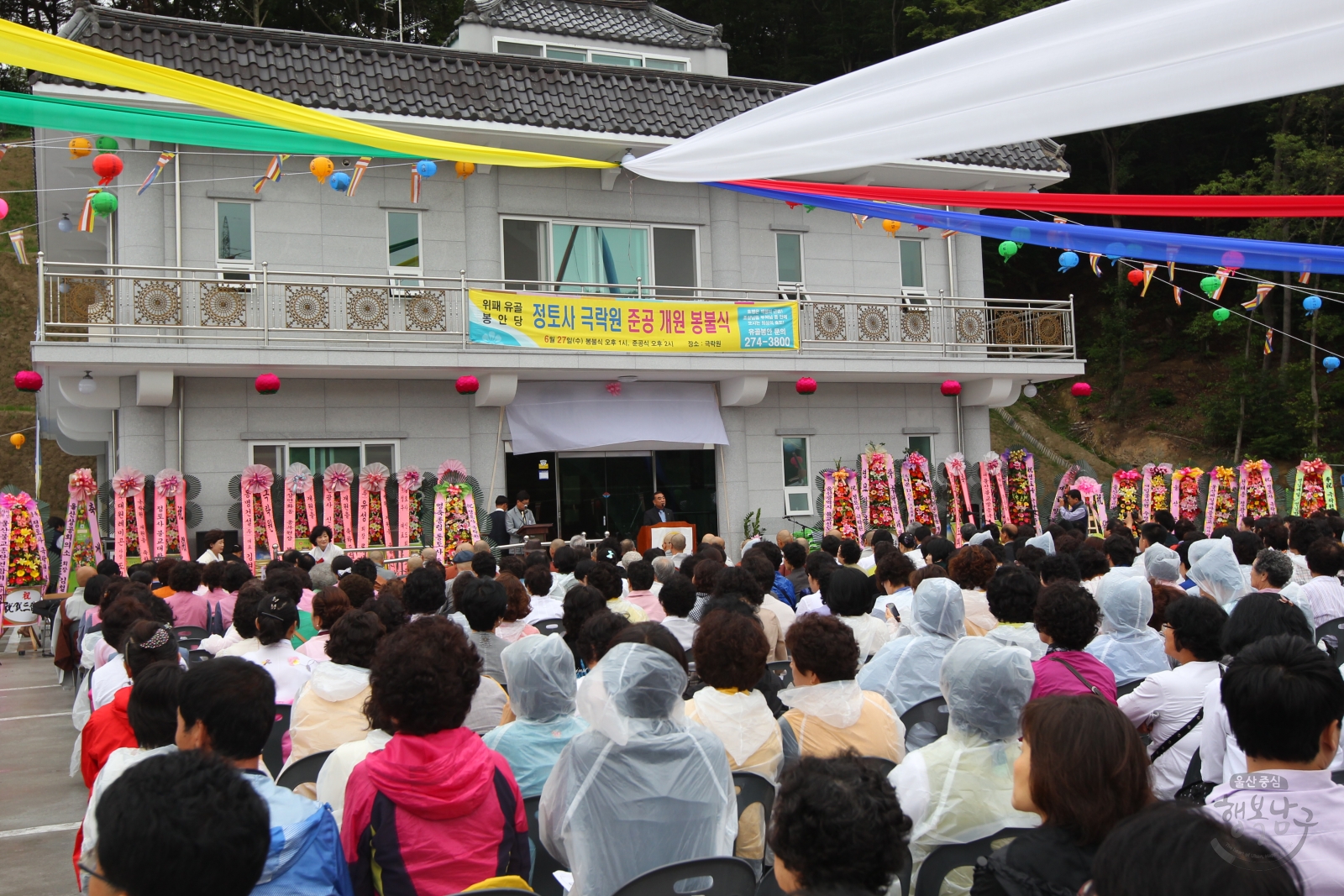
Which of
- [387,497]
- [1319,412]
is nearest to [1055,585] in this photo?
[387,497]

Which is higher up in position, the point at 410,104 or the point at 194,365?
the point at 410,104

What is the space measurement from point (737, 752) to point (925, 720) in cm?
114

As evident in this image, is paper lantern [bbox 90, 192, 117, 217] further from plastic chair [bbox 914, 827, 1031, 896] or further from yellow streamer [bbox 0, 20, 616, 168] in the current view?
plastic chair [bbox 914, 827, 1031, 896]

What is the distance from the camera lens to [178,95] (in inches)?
257

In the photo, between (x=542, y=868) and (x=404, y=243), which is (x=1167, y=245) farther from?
(x=404, y=243)

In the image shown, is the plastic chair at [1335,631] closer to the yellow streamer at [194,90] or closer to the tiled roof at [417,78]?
the yellow streamer at [194,90]

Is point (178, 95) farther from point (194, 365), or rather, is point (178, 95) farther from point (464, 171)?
point (194, 365)

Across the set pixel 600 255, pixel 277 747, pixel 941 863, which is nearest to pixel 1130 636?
pixel 941 863

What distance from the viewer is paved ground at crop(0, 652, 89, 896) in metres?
5.46

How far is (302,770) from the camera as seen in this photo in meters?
4.20

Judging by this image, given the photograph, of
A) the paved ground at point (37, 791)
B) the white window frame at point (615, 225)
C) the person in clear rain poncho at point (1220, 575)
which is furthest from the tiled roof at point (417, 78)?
the person in clear rain poncho at point (1220, 575)

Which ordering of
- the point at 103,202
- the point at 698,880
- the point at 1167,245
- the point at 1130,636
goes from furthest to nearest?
the point at 103,202 → the point at 1167,245 → the point at 1130,636 → the point at 698,880

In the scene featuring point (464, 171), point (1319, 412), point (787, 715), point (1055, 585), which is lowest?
point (787, 715)

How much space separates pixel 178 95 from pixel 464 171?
14.4 ft
